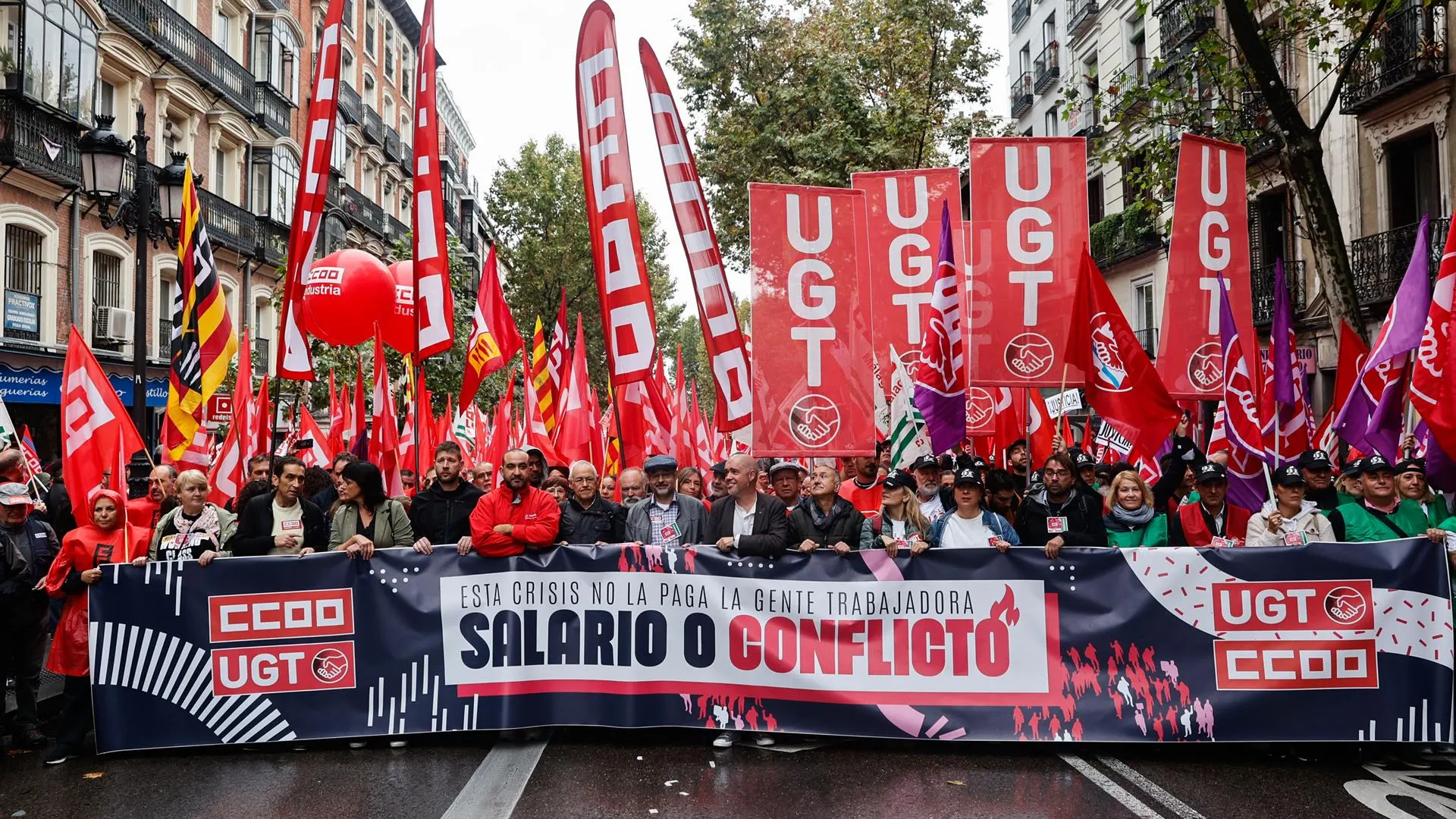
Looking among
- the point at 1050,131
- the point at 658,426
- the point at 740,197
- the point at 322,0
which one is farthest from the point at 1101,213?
the point at 322,0

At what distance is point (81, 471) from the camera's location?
7.72 meters

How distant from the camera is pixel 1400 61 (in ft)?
57.5

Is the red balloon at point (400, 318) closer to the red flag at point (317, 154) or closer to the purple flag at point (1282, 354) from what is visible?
the red flag at point (317, 154)

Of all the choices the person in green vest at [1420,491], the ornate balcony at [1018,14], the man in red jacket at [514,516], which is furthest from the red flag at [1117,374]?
the ornate balcony at [1018,14]

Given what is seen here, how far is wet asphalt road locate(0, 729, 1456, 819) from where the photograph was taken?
5.14m

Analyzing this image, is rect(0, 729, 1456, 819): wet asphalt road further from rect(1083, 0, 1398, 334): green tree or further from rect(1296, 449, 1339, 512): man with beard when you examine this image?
rect(1083, 0, 1398, 334): green tree

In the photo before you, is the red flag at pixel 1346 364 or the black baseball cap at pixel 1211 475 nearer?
the black baseball cap at pixel 1211 475

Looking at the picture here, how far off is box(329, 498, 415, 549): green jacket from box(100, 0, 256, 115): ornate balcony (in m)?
19.7

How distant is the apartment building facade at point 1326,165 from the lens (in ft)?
54.8

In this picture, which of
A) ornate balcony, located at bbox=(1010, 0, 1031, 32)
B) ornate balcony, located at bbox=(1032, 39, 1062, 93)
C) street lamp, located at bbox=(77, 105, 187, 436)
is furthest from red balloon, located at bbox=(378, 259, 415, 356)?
ornate balcony, located at bbox=(1010, 0, 1031, 32)

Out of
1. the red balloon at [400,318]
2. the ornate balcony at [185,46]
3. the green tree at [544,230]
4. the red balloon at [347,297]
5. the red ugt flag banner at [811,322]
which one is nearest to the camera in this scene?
the red ugt flag banner at [811,322]

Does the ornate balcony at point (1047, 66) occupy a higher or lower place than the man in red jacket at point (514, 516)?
higher

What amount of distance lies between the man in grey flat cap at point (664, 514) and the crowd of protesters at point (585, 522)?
0.01 meters

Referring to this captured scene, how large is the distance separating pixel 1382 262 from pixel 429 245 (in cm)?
1593
